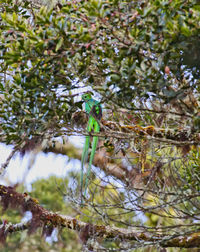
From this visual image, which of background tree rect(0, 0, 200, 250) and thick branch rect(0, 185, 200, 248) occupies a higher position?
background tree rect(0, 0, 200, 250)

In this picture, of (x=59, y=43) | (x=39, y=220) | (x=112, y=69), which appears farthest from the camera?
(x=39, y=220)

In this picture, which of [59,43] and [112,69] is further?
[112,69]

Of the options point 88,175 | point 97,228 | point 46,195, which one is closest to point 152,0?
point 88,175

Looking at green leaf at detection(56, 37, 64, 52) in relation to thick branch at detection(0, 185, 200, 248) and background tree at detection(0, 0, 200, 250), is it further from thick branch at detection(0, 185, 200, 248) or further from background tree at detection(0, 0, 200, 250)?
thick branch at detection(0, 185, 200, 248)

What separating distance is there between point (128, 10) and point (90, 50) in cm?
37

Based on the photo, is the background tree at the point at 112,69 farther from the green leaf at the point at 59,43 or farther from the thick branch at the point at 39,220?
the thick branch at the point at 39,220

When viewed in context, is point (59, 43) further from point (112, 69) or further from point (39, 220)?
point (39, 220)

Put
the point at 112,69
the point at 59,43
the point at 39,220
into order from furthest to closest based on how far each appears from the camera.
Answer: the point at 39,220 → the point at 112,69 → the point at 59,43

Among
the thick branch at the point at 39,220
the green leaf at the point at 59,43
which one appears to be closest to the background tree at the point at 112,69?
the green leaf at the point at 59,43

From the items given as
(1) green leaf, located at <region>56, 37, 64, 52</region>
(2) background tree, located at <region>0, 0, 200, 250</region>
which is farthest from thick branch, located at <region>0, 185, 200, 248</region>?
(1) green leaf, located at <region>56, 37, 64, 52</region>

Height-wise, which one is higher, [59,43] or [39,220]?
[59,43]

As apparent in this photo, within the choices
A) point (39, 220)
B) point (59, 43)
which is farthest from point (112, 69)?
point (39, 220)

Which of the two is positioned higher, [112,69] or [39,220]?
[112,69]

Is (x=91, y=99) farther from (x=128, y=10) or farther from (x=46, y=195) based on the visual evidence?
(x=46, y=195)
